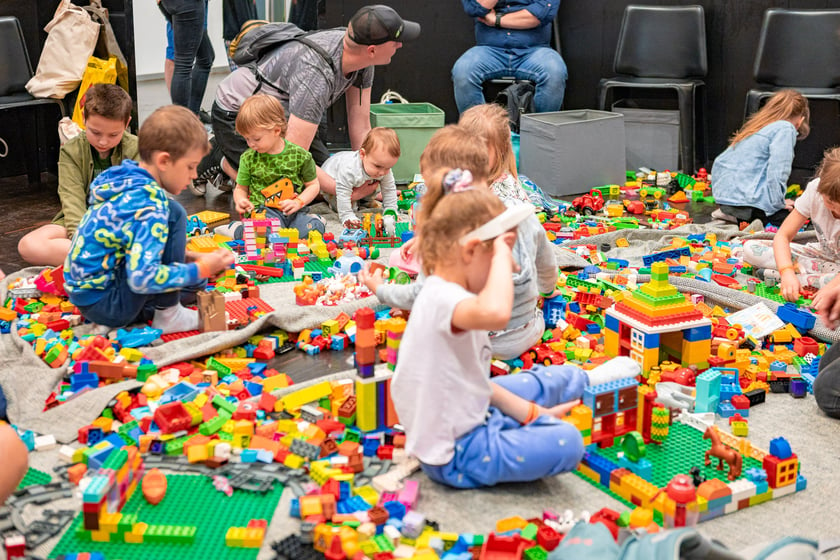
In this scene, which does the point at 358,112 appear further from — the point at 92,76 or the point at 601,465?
the point at 601,465

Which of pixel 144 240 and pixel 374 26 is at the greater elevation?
pixel 374 26

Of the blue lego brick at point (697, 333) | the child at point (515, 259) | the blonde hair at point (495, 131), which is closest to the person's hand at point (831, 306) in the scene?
the blue lego brick at point (697, 333)

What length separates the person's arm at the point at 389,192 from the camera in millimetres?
4660

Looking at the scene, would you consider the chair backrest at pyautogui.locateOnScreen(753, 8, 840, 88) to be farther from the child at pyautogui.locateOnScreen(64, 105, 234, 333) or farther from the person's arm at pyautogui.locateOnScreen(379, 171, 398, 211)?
the child at pyautogui.locateOnScreen(64, 105, 234, 333)

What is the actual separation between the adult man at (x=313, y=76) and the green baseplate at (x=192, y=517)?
8.74ft

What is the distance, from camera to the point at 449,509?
2.17 metres

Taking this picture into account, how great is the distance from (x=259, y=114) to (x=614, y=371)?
217 centimetres

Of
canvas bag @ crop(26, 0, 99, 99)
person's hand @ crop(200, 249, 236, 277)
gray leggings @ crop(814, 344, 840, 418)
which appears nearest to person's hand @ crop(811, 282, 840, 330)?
gray leggings @ crop(814, 344, 840, 418)

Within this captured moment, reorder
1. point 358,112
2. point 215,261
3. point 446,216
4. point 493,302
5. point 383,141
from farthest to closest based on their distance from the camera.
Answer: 1. point 358,112
2. point 383,141
3. point 215,261
4. point 446,216
5. point 493,302

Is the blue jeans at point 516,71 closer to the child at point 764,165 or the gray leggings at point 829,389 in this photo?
A: the child at point 764,165

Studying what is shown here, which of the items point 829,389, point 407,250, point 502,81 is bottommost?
point 829,389

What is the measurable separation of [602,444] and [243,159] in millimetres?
2489

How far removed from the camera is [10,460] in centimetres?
203

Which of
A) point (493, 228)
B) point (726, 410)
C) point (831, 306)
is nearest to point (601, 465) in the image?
point (726, 410)
